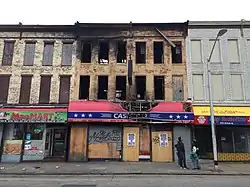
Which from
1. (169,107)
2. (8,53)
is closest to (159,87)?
(169,107)

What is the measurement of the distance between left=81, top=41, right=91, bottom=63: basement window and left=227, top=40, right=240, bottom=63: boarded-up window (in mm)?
11915

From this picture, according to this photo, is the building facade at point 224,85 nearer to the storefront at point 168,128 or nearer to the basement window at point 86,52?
the storefront at point 168,128

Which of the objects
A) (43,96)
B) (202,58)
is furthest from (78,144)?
(202,58)

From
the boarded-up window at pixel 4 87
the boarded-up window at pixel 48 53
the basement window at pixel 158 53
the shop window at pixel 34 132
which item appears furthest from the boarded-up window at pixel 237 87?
the boarded-up window at pixel 4 87

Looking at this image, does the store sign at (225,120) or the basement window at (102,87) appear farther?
the basement window at (102,87)

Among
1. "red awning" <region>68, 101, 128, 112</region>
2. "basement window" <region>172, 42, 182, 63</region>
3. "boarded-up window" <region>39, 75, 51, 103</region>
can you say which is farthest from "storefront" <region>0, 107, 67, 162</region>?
"basement window" <region>172, 42, 182, 63</region>

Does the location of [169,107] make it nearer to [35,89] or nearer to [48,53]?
[35,89]

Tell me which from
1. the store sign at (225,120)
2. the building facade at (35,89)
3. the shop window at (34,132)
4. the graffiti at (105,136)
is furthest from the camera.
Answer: the shop window at (34,132)

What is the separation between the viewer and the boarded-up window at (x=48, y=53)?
66.1 feet

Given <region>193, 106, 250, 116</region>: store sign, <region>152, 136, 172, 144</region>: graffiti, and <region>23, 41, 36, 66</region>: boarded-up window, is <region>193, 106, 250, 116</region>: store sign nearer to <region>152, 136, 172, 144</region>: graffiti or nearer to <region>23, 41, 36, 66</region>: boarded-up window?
<region>152, 136, 172, 144</region>: graffiti

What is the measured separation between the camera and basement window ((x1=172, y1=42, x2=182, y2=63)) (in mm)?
20203

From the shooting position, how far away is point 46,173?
44.1ft

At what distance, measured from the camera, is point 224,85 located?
63.9 feet

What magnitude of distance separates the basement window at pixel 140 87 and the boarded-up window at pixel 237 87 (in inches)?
284
